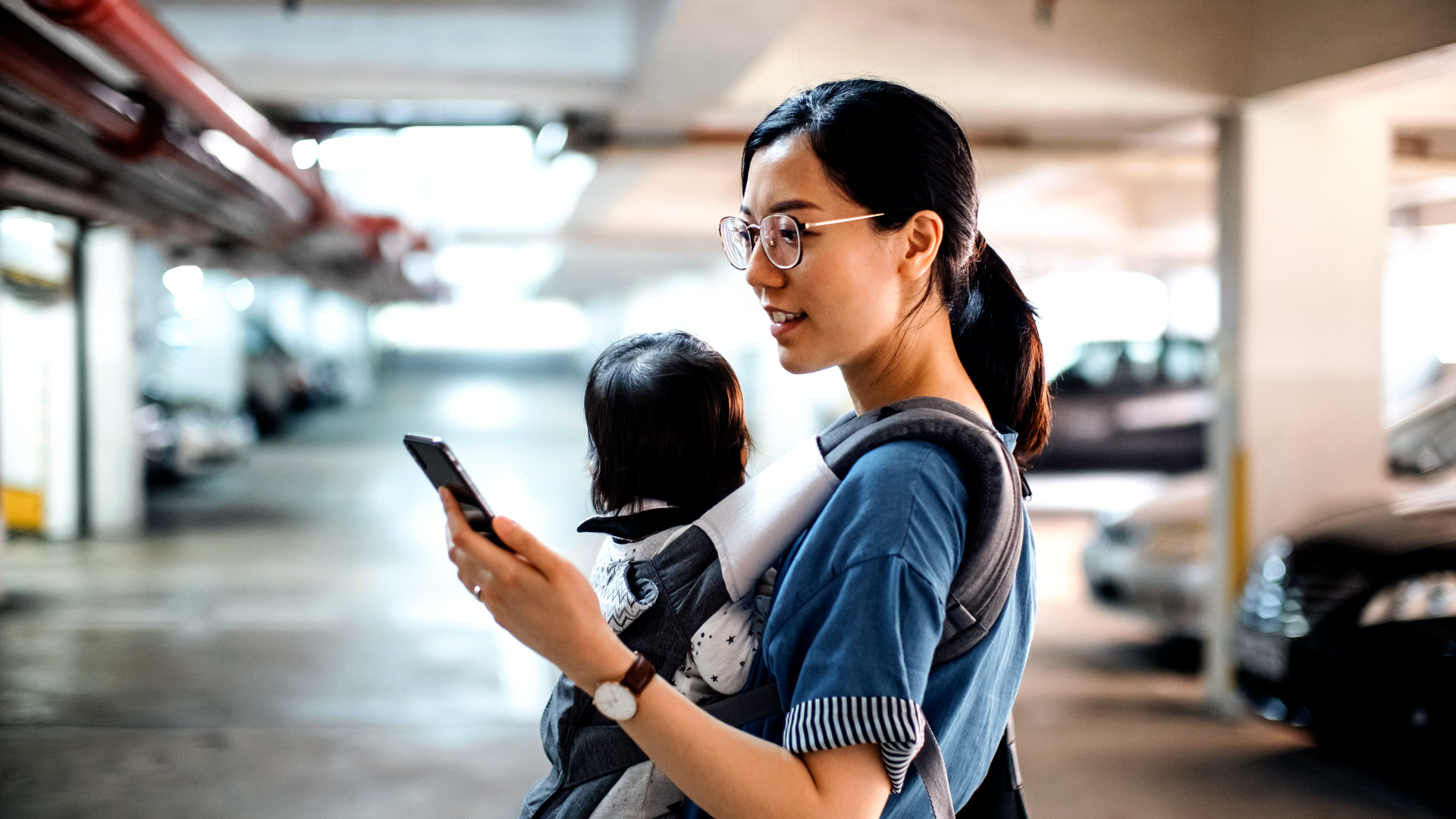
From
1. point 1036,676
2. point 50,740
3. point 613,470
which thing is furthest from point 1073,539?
point 613,470

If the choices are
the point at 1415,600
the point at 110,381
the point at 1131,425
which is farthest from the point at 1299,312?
the point at 110,381

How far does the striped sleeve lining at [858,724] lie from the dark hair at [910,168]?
456 mm

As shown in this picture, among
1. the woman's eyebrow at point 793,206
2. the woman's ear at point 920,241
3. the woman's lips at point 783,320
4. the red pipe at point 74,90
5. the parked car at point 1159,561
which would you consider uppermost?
the red pipe at point 74,90

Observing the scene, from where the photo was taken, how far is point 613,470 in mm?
1362

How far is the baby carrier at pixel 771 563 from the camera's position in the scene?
1.02 m

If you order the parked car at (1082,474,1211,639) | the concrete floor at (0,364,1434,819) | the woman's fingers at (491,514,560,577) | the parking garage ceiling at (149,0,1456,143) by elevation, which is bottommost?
the concrete floor at (0,364,1434,819)

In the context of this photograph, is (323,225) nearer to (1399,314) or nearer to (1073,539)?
(1073,539)

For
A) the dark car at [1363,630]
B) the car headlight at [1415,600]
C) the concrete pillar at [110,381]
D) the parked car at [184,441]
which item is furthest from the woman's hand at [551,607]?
the parked car at [184,441]

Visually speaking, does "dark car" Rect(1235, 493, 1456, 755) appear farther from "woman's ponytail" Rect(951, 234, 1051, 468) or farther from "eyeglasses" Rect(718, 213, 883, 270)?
"eyeglasses" Rect(718, 213, 883, 270)

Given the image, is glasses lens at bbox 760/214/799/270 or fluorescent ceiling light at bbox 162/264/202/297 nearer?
glasses lens at bbox 760/214/799/270

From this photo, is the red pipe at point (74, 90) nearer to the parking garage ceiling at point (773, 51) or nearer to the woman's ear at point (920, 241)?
the parking garage ceiling at point (773, 51)

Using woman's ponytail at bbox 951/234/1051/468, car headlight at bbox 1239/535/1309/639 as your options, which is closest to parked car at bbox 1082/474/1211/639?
car headlight at bbox 1239/535/1309/639

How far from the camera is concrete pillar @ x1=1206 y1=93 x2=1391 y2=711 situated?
5051mm

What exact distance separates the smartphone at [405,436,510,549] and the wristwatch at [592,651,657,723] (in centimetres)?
17
